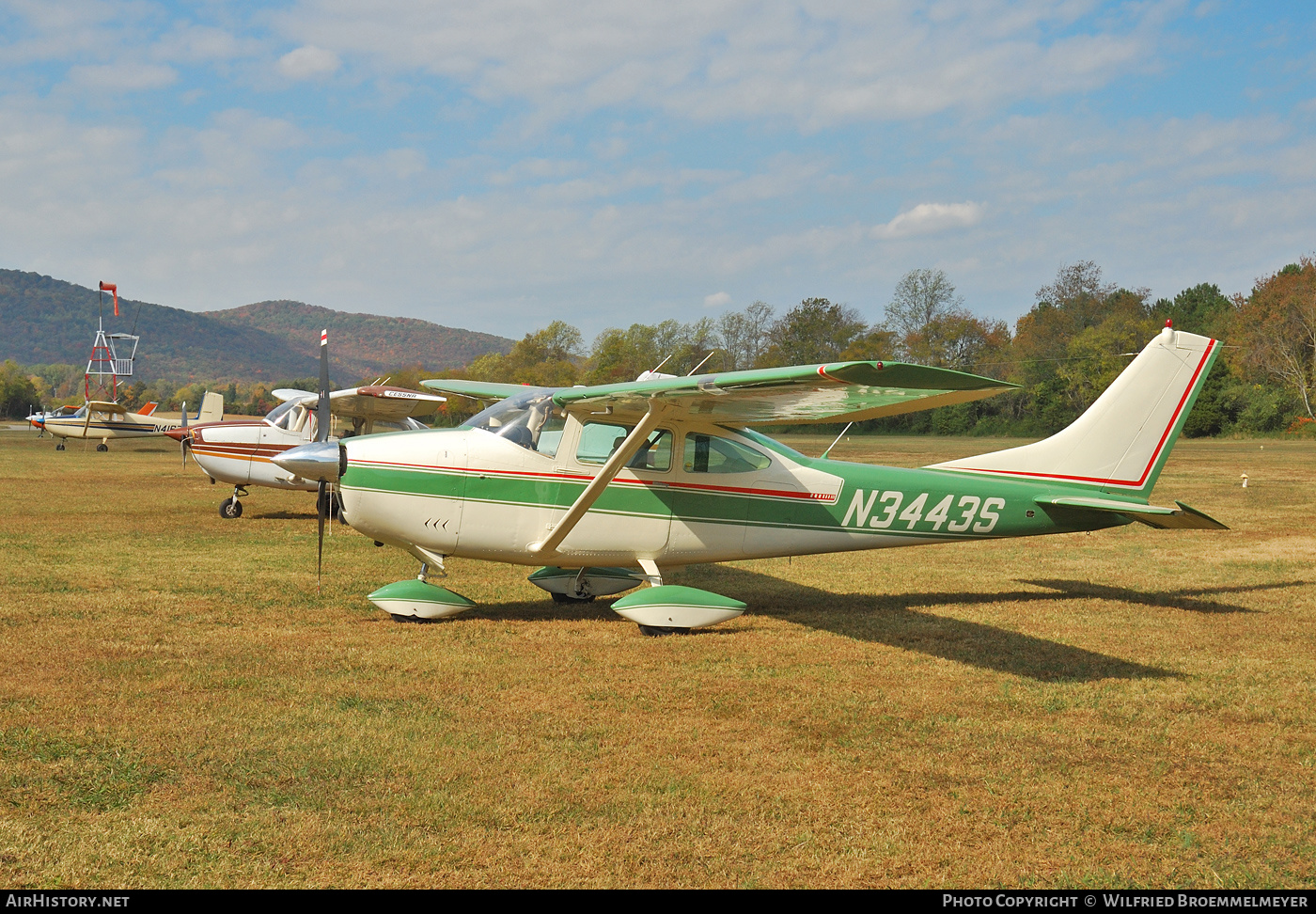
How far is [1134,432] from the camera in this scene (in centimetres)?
909

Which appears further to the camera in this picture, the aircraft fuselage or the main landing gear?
the main landing gear

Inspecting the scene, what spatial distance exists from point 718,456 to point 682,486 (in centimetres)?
45

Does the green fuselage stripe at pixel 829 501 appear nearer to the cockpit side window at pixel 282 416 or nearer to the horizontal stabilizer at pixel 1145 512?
the horizontal stabilizer at pixel 1145 512

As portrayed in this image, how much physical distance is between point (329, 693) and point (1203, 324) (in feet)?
264

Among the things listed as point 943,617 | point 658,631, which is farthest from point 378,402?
point 943,617

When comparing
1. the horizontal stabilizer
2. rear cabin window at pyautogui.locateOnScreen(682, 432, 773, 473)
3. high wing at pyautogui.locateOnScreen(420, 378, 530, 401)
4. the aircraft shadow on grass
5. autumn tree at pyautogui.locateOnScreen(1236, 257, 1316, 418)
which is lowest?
the aircraft shadow on grass

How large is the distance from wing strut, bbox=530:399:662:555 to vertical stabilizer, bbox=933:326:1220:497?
3586 millimetres

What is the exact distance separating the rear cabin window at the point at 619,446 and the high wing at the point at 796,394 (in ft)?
0.72

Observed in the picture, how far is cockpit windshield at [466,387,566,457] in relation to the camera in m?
8.02

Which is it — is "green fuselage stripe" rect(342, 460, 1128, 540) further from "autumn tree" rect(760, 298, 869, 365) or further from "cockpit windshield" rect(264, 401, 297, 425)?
"autumn tree" rect(760, 298, 869, 365)

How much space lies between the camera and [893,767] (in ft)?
15.5

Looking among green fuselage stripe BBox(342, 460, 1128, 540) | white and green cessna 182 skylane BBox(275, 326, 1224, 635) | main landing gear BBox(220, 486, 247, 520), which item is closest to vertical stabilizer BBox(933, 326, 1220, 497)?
white and green cessna 182 skylane BBox(275, 326, 1224, 635)

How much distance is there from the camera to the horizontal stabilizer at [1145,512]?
339 inches

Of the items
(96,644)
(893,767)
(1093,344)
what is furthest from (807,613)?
(1093,344)
